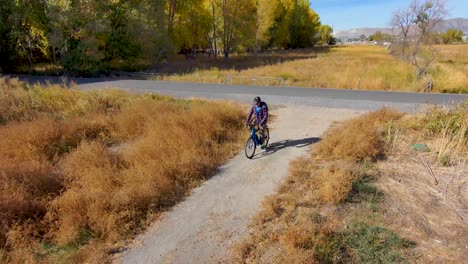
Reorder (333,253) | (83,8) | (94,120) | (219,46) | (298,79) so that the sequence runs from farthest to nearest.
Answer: (219,46)
(83,8)
(298,79)
(94,120)
(333,253)

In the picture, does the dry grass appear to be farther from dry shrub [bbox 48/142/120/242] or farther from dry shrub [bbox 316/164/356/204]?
dry shrub [bbox 48/142/120/242]

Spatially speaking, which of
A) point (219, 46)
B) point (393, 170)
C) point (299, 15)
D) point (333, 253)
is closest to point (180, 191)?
point (333, 253)

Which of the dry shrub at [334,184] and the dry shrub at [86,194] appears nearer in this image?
the dry shrub at [86,194]

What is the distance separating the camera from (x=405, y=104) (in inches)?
520

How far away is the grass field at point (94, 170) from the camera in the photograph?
4645 millimetres

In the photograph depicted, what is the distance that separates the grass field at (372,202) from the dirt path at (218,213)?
12.6 inches

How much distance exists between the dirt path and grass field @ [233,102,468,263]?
321mm

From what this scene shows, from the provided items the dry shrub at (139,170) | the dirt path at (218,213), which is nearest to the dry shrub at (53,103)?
the dry shrub at (139,170)

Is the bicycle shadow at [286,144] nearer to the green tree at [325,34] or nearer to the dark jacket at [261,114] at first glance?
the dark jacket at [261,114]

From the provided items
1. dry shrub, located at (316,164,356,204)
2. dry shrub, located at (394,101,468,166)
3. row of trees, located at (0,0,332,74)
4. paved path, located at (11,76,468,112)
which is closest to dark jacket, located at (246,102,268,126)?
dry shrub, located at (316,164,356,204)

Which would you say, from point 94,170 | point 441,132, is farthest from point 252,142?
point 441,132

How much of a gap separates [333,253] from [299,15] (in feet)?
236

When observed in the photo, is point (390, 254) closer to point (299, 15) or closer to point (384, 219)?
point (384, 219)

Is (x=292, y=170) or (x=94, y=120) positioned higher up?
(x=94, y=120)
